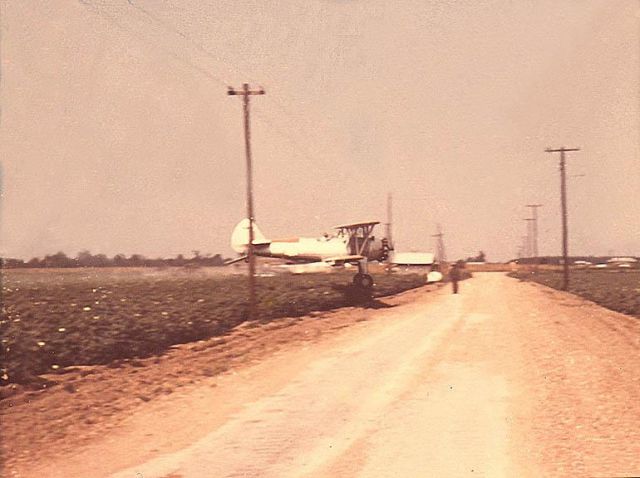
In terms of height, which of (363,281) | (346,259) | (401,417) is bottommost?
(401,417)

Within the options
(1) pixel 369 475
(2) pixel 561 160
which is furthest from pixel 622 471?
(2) pixel 561 160

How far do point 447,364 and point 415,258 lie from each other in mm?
112318

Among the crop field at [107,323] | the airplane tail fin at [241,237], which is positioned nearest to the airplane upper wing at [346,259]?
the crop field at [107,323]

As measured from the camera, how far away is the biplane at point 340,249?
3919cm

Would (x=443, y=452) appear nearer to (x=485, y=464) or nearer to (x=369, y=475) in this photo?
(x=485, y=464)

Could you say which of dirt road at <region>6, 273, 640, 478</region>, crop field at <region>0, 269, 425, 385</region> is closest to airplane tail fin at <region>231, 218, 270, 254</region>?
crop field at <region>0, 269, 425, 385</region>

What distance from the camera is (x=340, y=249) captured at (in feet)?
136

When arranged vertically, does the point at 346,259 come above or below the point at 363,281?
above

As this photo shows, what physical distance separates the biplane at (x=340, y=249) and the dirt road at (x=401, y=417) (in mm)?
18861

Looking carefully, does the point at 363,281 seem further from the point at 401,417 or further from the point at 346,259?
the point at 401,417

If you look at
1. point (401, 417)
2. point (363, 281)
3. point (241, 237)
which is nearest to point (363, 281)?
point (363, 281)

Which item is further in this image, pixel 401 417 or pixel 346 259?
pixel 346 259

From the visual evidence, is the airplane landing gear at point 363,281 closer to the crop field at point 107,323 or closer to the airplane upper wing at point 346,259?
the airplane upper wing at point 346,259

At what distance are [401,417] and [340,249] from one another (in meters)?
30.2
